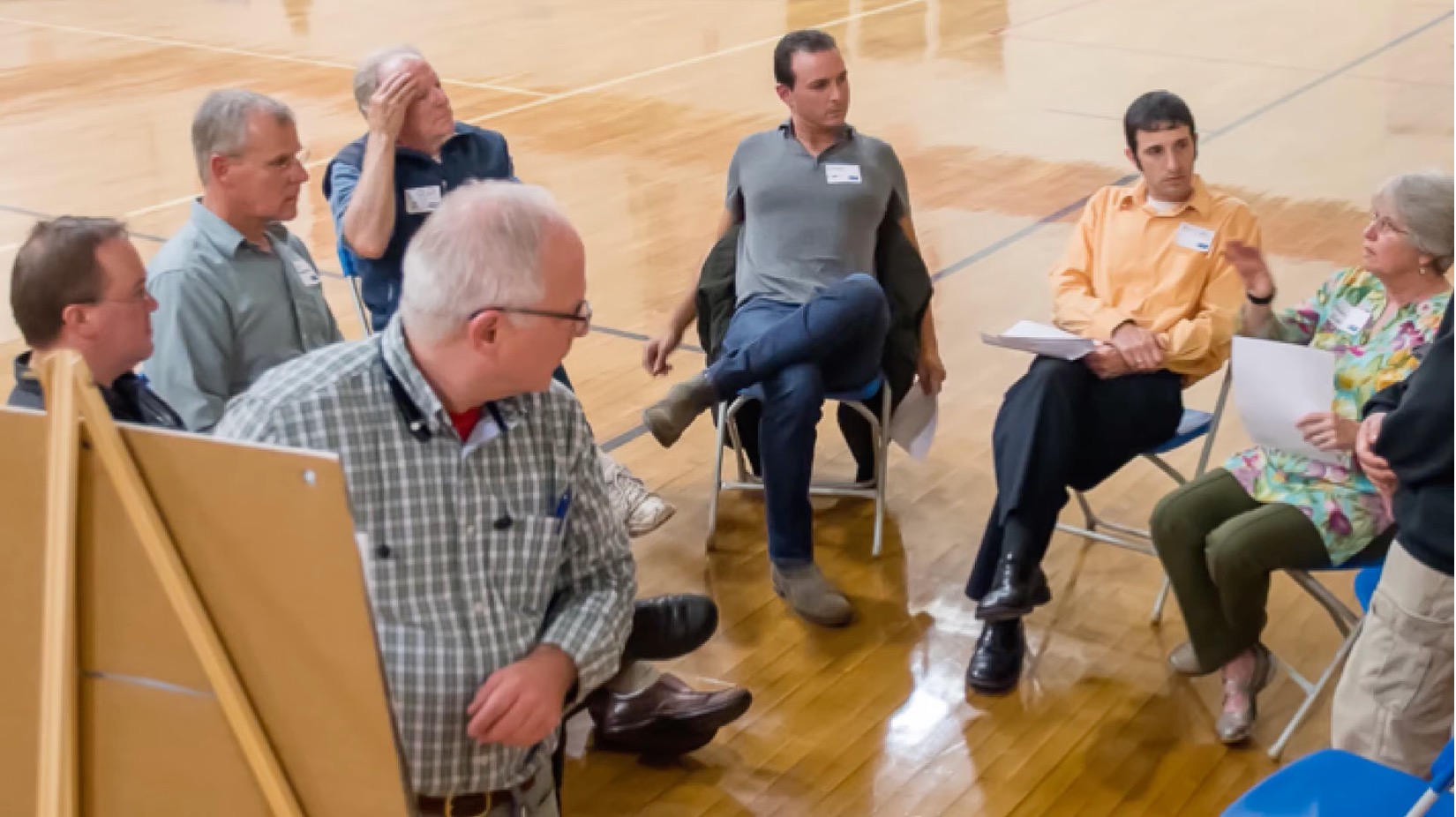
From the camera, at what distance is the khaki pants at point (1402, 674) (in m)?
2.83

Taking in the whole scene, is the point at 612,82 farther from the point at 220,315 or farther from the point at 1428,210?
the point at 1428,210

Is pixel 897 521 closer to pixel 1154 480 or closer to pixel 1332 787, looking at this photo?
pixel 1154 480

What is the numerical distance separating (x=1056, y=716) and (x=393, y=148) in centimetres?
222

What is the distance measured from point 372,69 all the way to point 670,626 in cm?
192

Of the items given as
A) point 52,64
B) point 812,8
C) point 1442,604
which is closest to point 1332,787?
point 1442,604

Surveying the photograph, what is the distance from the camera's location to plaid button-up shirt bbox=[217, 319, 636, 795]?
2078 millimetres

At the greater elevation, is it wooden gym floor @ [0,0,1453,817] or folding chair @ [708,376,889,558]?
folding chair @ [708,376,889,558]

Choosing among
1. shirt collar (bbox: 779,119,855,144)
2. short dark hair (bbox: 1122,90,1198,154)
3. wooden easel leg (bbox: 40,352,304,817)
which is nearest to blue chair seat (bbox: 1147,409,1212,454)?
short dark hair (bbox: 1122,90,1198,154)

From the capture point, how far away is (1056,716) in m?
3.68

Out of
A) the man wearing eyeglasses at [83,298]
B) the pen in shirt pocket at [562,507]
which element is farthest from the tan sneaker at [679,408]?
the pen in shirt pocket at [562,507]

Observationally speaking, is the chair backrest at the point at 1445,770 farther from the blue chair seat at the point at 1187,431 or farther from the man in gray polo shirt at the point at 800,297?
the man in gray polo shirt at the point at 800,297

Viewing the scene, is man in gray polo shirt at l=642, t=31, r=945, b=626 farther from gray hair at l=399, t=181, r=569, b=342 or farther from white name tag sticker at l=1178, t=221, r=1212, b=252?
gray hair at l=399, t=181, r=569, b=342

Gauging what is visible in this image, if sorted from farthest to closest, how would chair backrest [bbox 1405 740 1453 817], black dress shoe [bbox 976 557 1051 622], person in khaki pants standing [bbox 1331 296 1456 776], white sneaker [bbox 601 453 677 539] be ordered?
white sneaker [bbox 601 453 677 539], black dress shoe [bbox 976 557 1051 622], person in khaki pants standing [bbox 1331 296 1456 776], chair backrest [bbox 1405 740 1453 817]

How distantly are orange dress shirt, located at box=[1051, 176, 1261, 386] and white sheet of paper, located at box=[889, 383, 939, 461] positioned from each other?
1.64ft
